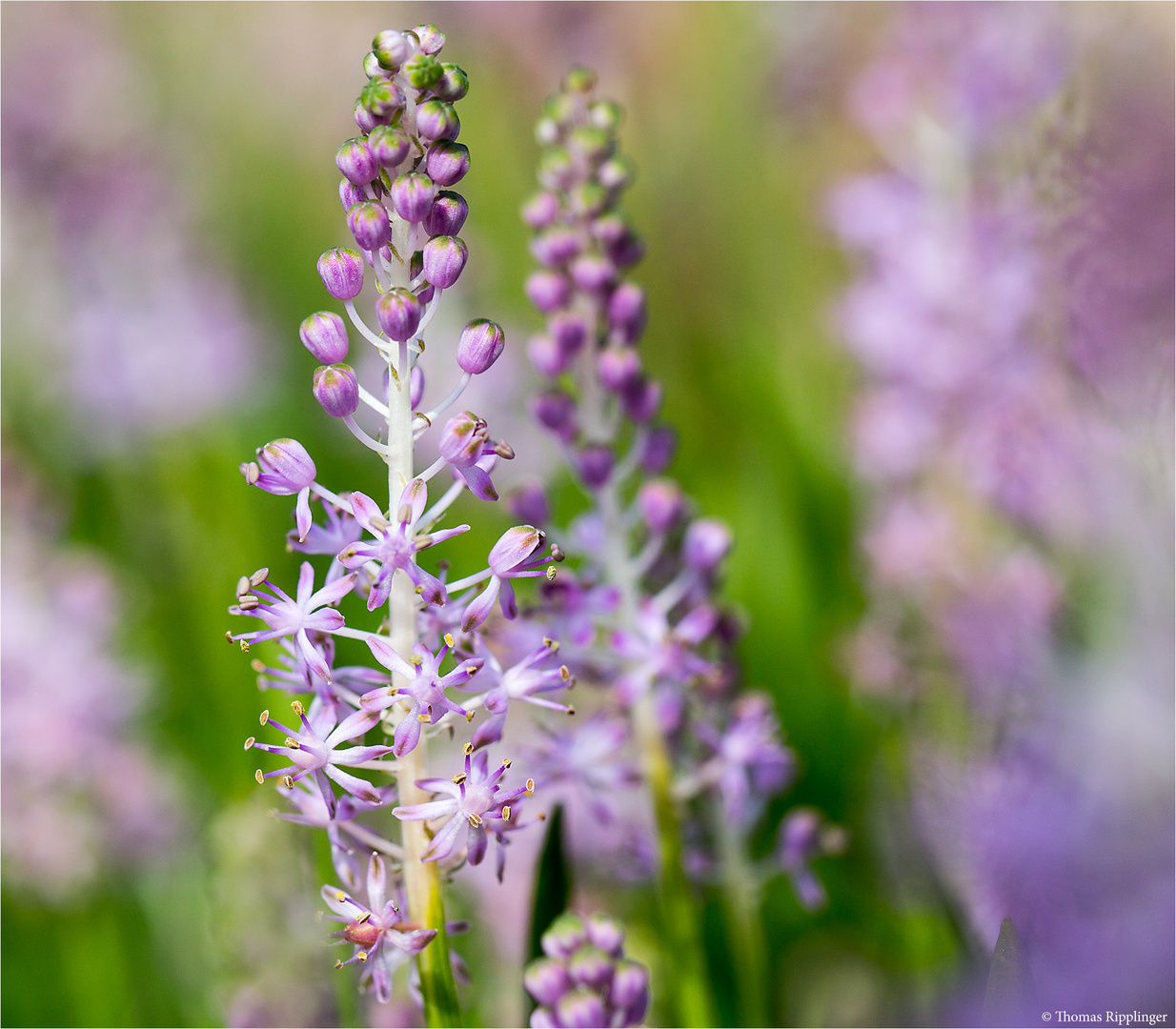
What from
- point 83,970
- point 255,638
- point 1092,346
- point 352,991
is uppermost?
point 1092,346

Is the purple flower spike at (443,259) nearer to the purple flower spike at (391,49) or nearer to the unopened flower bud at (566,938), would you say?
the purple flower spike at (391,49)

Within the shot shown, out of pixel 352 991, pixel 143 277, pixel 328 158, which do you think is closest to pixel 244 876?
pixel 352 991

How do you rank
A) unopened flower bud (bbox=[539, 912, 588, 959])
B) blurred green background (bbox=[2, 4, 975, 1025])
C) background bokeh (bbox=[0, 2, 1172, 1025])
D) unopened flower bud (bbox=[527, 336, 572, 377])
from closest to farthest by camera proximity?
1. unopened flower bud (bbox=[539, 912, 588, 959])
2. unopened flower bud (bbox=[527, 336, 572, 377])
3. background bokeh (bbox=[0, 2, 1172, 1025])
4. blurred green background (bbox=[2, 4, 975, 1025])

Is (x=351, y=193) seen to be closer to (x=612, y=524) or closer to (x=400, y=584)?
(x=400, y=584)

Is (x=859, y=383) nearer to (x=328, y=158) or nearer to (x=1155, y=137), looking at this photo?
(x=1155, y=137)

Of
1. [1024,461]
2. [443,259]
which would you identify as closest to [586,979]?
[443,259]

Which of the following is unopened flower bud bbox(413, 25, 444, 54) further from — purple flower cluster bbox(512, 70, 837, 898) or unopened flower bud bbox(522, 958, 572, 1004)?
unopened flower bud bbox(522, 958, 572, 1004)

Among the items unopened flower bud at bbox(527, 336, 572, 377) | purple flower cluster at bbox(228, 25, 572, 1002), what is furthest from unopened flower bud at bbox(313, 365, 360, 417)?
unopened flower bud at bbox(527, 336, 572, 377)

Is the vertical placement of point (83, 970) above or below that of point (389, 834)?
below

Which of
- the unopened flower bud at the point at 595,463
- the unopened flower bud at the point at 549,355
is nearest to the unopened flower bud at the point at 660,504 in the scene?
the unopened flower bud at the point at 595,463
